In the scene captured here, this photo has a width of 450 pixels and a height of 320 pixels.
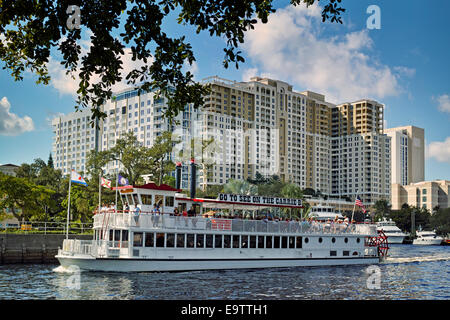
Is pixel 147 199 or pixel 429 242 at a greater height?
pixel 147 199

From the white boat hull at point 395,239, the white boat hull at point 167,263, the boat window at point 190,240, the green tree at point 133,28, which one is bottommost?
the white boat hull at point 395,239

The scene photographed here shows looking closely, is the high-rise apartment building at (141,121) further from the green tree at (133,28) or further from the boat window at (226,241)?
the green tree at (133,28)

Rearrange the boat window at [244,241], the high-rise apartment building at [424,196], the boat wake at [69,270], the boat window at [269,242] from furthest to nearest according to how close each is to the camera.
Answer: the high-rise apartment building at [424,196]
the boat window at [269,242]
the boat window at [244,241]
the boat wake at [69,270]

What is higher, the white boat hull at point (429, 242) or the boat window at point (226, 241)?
the boat window at point (226, 241)

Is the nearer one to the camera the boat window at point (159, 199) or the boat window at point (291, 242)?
the boat window at point (159, 199)

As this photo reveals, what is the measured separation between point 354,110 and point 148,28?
19019 centimetres

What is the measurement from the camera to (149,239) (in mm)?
30125

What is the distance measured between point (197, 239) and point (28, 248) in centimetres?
1551

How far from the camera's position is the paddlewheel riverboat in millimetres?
29688

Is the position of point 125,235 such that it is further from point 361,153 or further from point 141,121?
point 361,153

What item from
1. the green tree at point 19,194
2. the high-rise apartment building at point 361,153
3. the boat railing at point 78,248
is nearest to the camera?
the boat railing at point 78,248

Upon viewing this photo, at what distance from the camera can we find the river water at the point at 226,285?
73.4ft

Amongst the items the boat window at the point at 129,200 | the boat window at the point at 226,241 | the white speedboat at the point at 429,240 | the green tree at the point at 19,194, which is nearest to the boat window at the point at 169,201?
the boat window at the point at 129,200

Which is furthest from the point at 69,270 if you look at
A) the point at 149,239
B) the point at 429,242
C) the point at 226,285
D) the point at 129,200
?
the point at 429,242
